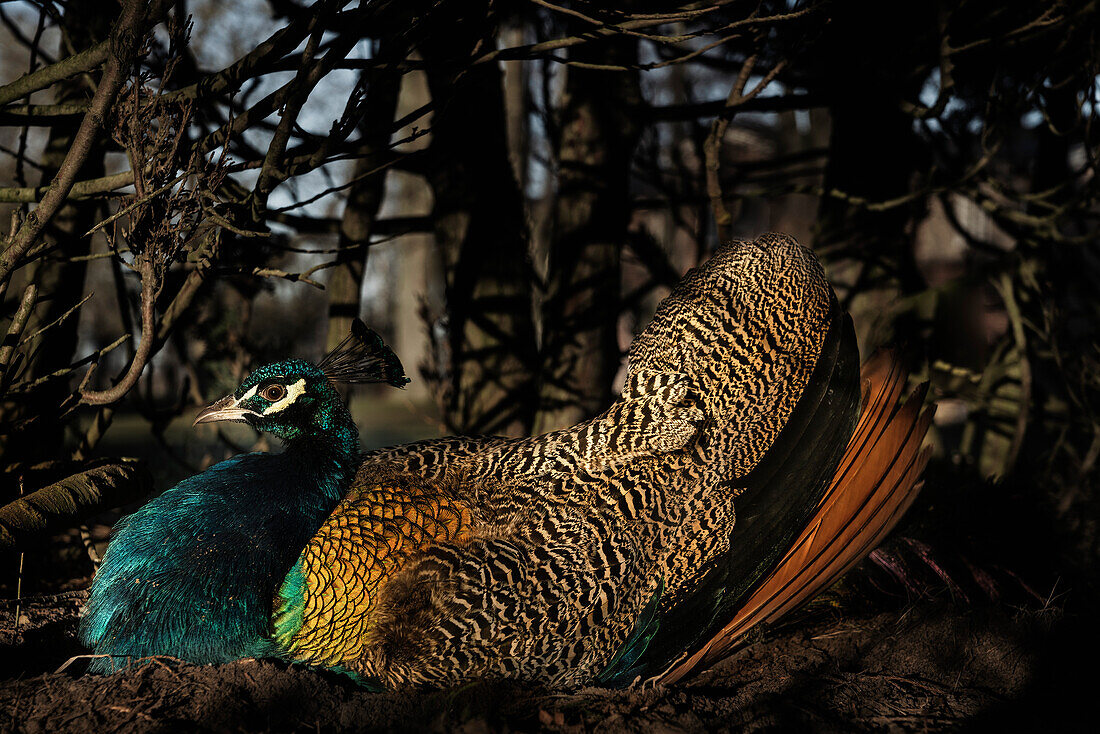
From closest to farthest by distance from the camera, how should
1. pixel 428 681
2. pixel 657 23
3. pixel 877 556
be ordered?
pixel 428 681, pixel 657 23, pixel 877 556

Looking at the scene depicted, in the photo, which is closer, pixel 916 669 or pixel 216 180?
pixel 216 180

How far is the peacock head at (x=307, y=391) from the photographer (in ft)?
8.41

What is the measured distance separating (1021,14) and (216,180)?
4109 millimetres

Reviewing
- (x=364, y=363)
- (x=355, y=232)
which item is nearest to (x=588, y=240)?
(x=355, y=232)

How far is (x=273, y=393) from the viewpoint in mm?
2566

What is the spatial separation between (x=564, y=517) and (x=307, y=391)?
0.95 metres

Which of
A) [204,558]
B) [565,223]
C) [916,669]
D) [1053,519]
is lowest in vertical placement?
[1053,519]

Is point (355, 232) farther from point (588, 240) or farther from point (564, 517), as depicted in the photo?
point (564, 517)

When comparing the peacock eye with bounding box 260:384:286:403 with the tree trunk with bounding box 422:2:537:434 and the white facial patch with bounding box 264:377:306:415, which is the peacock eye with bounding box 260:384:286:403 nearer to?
the white facial patch with bounding box 264:377:306:415

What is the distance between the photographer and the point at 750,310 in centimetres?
271

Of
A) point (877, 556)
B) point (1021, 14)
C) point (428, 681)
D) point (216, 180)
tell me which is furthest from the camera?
point (1021, 14)

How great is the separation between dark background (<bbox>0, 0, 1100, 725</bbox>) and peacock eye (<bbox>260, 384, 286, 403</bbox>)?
1.26 ft

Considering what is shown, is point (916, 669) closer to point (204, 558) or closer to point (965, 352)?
point (204, 558)

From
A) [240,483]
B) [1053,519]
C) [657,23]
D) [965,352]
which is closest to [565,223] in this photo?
[657,23]
